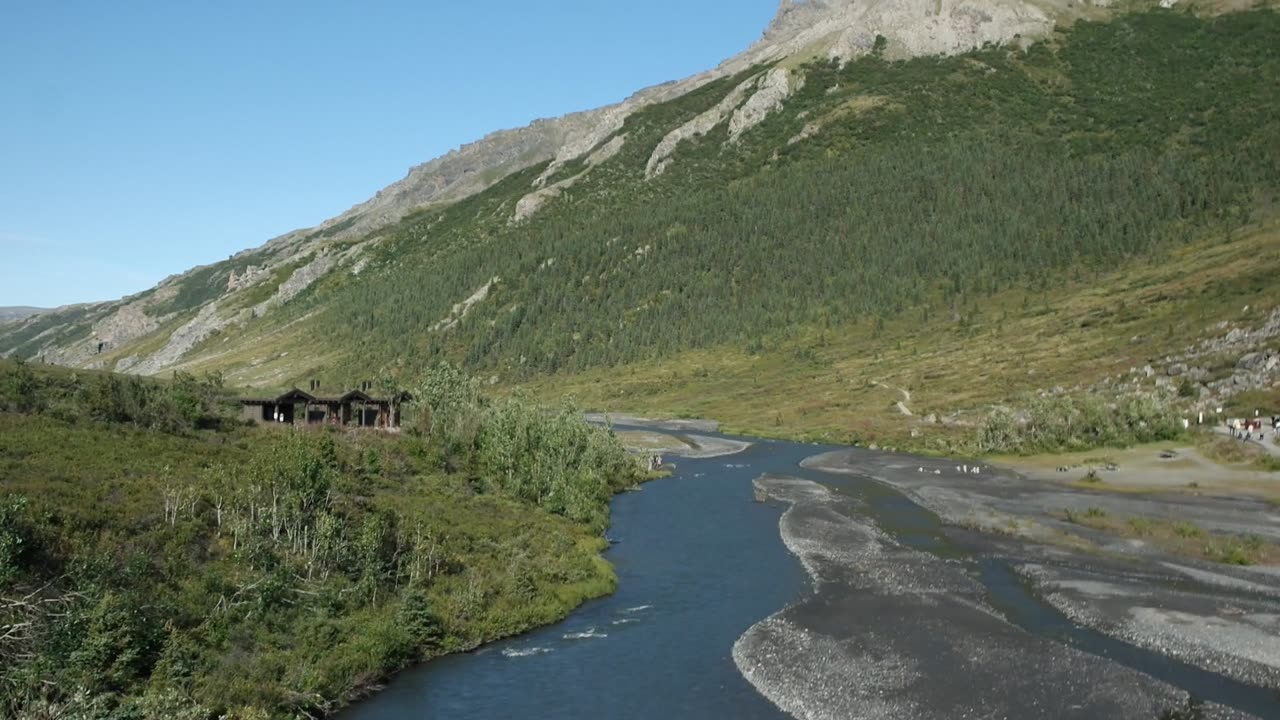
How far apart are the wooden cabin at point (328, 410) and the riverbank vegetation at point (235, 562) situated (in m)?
30.5

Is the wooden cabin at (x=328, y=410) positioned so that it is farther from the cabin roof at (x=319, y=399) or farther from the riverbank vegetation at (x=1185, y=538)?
the riverbank vegetation at (x=1185, y=538)

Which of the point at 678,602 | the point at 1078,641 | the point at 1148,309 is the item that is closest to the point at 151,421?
the point at 678,602

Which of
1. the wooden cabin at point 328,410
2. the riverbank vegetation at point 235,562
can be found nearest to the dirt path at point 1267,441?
the riverbank vegetation at point 235,562

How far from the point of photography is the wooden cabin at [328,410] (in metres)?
111

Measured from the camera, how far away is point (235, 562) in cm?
4347

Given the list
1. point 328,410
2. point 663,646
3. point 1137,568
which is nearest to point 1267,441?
point 1137,568

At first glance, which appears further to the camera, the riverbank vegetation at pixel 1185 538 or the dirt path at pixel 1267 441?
the dirt path at pixel 1267 441

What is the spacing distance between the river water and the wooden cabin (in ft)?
183

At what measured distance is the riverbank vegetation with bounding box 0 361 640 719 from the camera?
3031cm

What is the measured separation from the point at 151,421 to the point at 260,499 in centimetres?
2944

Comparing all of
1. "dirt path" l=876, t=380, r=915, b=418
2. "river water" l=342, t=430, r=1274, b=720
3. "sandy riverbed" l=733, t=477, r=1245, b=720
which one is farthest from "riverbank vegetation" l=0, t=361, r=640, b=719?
"dirt path" l=876, t=380, r=915, b=418

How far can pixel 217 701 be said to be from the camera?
1193 inches

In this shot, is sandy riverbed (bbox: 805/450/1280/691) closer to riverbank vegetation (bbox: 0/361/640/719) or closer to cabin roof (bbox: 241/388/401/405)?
riverbank vegetation (bbox: 0/361/640/719)

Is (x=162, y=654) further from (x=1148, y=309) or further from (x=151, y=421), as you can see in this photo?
(x=1148, y=309)
